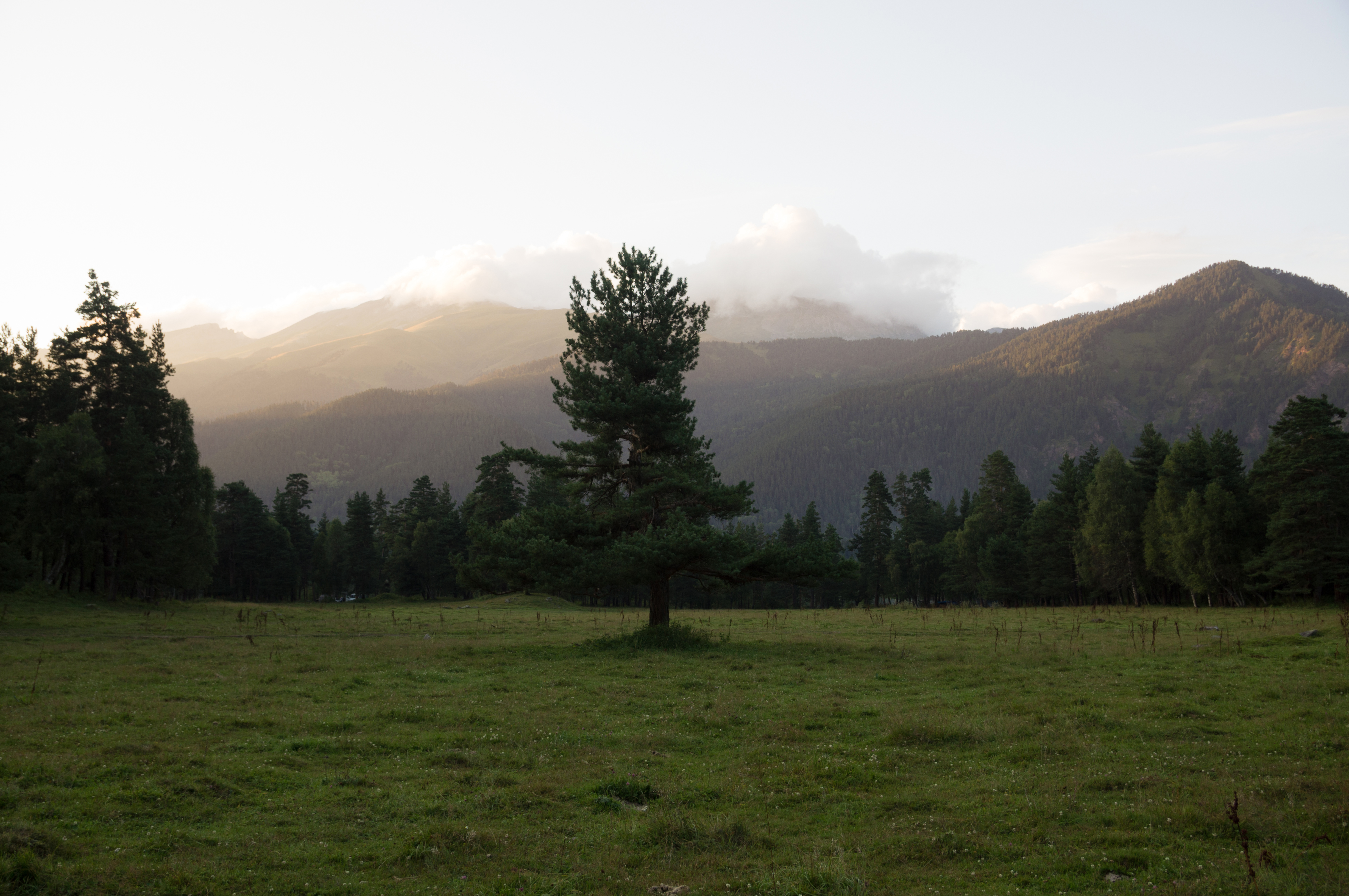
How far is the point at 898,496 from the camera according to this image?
123375mm

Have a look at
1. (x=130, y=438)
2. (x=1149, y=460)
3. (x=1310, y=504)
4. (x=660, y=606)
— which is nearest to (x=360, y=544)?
(x=130, y=438)

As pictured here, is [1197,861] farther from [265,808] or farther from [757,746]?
[265,808]

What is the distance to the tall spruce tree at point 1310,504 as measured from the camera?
160ft

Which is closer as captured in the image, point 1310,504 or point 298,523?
point 1310,504

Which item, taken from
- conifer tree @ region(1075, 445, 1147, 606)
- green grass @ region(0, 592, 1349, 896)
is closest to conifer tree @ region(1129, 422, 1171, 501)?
conifer tree @ region(1075, 445, 1147, 606)

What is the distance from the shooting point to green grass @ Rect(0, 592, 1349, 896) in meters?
9.09

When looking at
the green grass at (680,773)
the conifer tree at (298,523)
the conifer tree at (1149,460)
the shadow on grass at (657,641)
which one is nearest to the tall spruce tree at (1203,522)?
the conifer tree at (1149,460)

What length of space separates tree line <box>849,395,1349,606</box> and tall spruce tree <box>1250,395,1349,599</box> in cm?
9

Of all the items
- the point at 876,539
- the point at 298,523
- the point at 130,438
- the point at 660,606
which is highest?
the point at 130,438

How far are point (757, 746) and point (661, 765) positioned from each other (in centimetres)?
223

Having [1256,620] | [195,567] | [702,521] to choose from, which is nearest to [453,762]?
[702,521]

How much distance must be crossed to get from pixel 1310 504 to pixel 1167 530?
41.5 feet

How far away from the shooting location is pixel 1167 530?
61.5 meters

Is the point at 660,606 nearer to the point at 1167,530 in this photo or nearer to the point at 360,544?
the point at 1167,530
